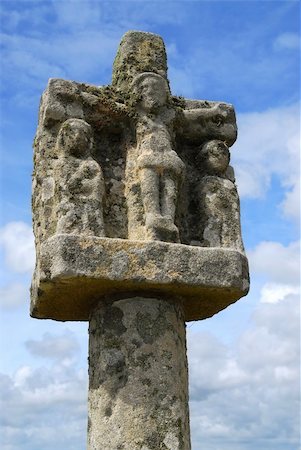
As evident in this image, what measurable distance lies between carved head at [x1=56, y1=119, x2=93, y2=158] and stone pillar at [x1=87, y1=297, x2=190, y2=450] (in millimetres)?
1404

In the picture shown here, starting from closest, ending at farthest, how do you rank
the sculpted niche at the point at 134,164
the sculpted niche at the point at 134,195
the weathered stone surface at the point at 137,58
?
the sculpted niche at the point at 134,195
the sculpted niche at the point at 134,164
the weathered stone surface at the point at 137,58

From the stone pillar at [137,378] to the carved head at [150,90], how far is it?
6.27 feet

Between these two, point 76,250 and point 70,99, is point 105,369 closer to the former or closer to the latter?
point 76,250

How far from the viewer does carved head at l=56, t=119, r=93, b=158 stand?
242 inches

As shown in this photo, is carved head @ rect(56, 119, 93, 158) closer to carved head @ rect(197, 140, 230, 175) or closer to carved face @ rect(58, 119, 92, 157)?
carved face @ rect(58, 119, 92, 157)

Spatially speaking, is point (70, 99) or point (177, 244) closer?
point (177, 244)

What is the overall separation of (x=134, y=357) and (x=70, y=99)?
8.14 ft

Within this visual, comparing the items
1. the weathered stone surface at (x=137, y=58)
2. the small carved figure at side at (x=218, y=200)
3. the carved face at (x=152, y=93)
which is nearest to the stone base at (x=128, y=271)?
the small carved figure at side at (x=218, y=200)

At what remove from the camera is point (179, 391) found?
5801 mm

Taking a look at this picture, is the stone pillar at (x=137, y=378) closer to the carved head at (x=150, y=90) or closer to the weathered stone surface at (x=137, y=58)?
the carved head at (x=150, y=90)

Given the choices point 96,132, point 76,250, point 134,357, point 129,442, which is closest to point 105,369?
point 134,357

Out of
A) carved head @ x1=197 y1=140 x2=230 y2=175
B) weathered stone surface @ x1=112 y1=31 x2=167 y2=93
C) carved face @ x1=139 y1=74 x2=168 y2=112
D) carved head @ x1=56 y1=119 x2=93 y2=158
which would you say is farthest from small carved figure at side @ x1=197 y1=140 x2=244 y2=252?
carved head @ x1=56 y1=119 x2=93 y2=158

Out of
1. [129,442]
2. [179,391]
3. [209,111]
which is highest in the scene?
[209,111]

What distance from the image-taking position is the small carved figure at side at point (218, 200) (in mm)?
6266
